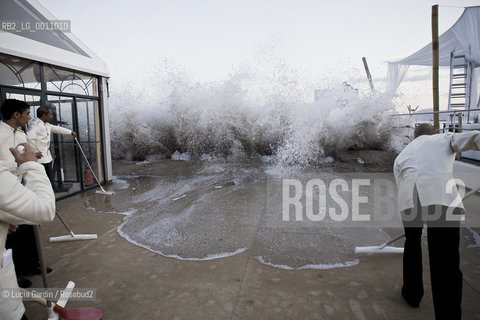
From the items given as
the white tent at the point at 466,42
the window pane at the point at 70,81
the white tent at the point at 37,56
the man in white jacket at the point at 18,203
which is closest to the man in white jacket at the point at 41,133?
the white tent at the point at 37,56

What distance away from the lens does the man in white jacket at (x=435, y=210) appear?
1.95 m

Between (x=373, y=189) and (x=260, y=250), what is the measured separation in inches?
145

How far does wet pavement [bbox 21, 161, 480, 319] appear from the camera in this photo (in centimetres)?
227

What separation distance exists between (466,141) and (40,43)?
639 centimetres

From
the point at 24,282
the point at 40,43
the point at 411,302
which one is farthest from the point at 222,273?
the point at 40,43

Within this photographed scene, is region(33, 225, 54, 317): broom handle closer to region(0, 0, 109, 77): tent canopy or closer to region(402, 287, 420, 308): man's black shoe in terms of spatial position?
region(402, 287, 420, 308): man's black shoe

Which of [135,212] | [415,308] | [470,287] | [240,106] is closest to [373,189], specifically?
[470,287]

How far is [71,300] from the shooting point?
2.46 m

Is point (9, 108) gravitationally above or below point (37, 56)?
below

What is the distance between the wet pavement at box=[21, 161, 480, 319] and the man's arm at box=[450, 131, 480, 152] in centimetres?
130

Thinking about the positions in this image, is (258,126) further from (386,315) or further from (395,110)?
(386,315)

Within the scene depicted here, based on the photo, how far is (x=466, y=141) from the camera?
2057 mm

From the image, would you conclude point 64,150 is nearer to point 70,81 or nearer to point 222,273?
point 70,81

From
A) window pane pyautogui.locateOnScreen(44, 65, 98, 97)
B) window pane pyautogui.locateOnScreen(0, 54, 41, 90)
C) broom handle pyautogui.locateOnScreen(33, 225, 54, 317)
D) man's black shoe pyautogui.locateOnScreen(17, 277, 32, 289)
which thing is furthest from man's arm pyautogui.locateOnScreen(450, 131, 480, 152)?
window pane pyautogui.locateOnScreen(44, 65, 98, 97)
